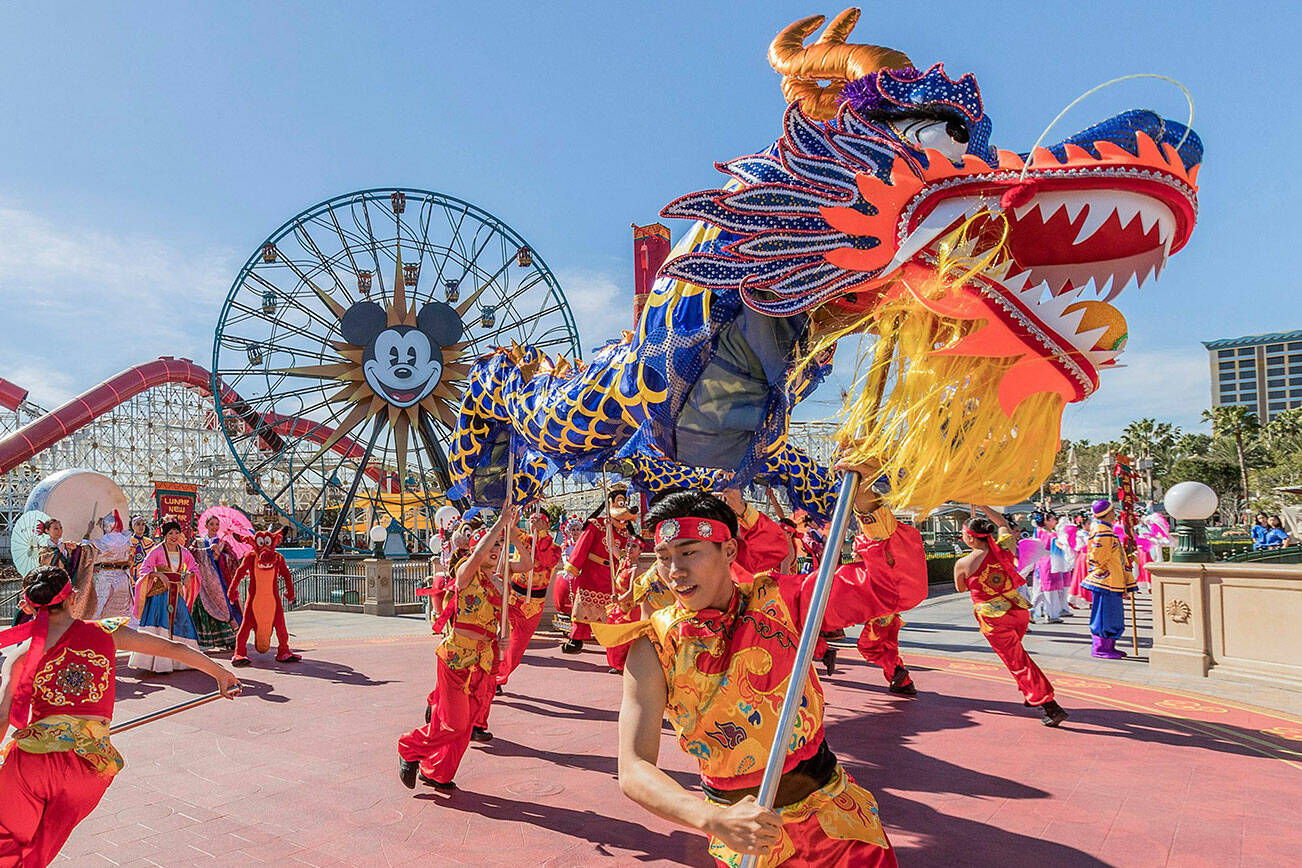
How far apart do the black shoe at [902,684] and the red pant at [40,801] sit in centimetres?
606

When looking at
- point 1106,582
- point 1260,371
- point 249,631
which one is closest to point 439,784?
point 249,631

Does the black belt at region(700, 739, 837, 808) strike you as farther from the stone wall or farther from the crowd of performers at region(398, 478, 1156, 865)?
the stone wall

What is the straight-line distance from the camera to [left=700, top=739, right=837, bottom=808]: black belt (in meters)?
2.23

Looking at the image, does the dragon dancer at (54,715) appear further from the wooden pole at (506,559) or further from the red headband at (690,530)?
the red headband at (690,530)

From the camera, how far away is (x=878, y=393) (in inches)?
96.0

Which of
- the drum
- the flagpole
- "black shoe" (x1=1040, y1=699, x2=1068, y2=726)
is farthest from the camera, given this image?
the drum

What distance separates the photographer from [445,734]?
4.67 metres

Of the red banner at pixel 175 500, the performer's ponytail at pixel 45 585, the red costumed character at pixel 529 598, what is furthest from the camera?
the red banner at pixel 175 500

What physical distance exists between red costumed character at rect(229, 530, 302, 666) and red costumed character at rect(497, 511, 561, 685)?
3.29 m

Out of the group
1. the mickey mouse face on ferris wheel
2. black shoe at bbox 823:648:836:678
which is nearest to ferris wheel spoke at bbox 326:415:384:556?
the mickey mouse face on ferris wheel

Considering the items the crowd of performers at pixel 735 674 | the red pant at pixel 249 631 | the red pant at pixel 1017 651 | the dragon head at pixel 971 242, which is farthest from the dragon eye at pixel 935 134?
the red pant at pixel 249 631

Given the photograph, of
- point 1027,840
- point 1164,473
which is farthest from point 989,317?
point 1164,473

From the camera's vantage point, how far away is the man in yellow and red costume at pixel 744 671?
2.21 meters

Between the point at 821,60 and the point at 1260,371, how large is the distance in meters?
145
